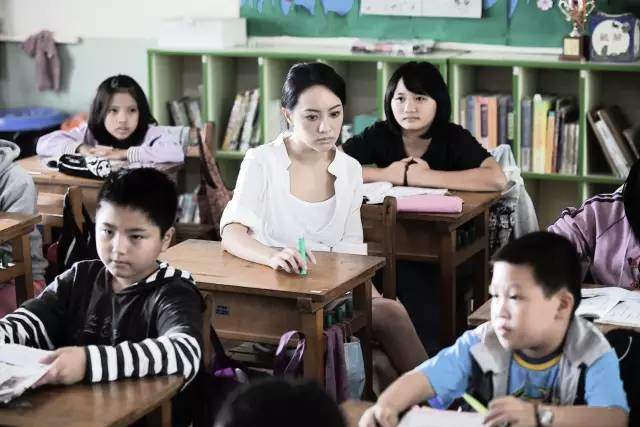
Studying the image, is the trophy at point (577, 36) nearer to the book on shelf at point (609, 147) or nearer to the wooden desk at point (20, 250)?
the book on shelf at point (609, 147)

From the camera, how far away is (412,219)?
157 inches

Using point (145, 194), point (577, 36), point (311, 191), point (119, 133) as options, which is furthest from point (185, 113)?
point (145, 194)

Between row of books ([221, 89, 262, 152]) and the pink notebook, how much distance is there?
210 cm

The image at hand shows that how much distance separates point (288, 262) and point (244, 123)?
2.89 m

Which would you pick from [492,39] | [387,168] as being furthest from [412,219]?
[492,39]

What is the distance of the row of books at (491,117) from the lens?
5418 mm

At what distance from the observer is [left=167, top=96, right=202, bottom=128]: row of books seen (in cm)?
617

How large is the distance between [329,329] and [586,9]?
2682 millimetres

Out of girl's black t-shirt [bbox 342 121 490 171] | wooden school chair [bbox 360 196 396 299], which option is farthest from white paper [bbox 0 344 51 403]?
girl's black t-shirt [bbox 342 121 490 171]

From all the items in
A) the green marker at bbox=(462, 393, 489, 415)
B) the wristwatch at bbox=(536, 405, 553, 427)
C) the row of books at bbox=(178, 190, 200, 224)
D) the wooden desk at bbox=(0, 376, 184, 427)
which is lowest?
the row of books at bbox=(178, 190, 200, 224)

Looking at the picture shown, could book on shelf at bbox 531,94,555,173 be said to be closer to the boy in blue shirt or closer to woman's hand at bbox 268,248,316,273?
woman's hand at bbox 268,248,316,273

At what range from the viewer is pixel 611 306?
2.85 metres

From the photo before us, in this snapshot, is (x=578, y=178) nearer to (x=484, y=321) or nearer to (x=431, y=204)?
(x=431, y=204)

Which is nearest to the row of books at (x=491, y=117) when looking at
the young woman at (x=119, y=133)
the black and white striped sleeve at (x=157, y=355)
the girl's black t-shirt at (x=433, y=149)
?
the girl's black t-shirt at (x=433, y=149)
